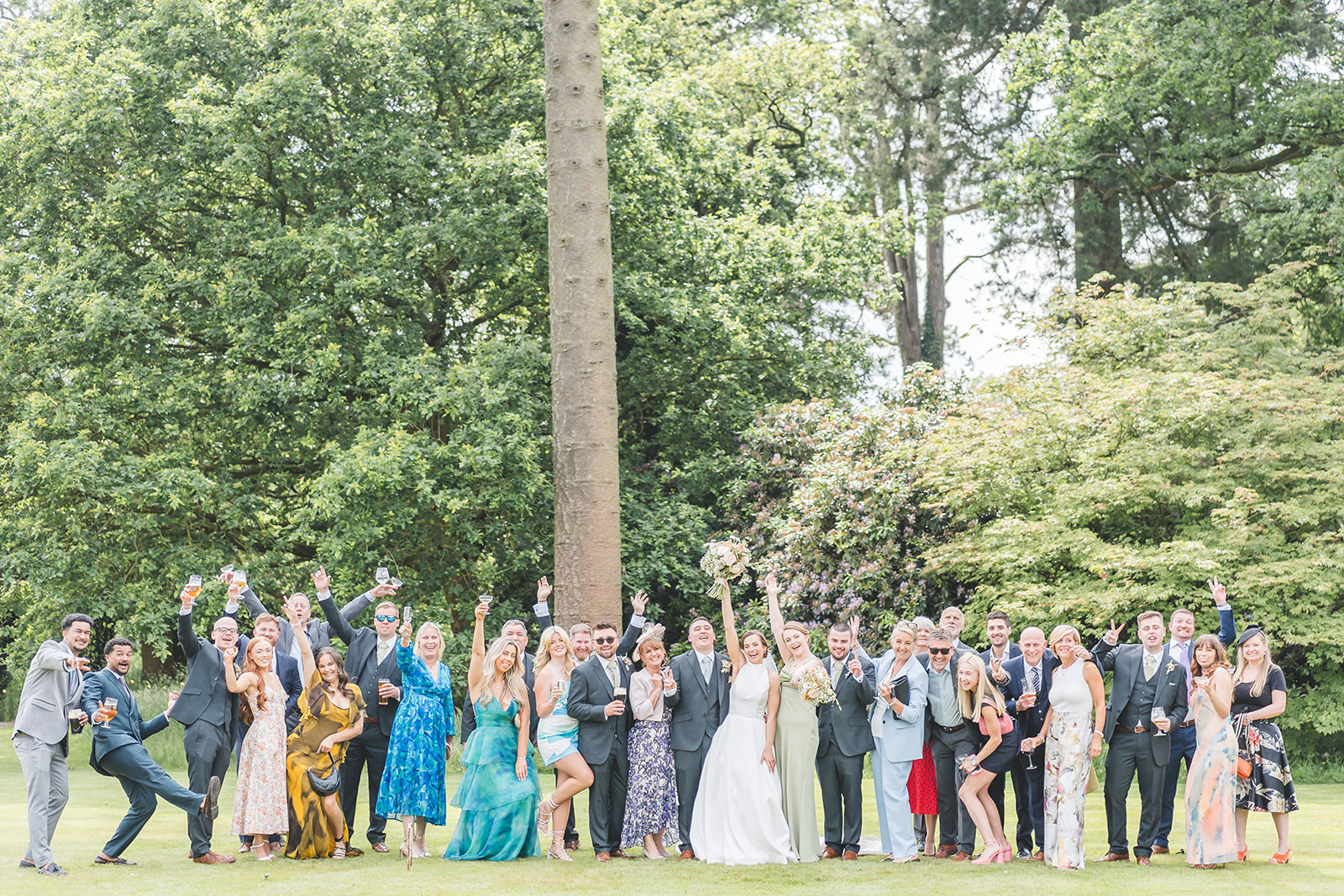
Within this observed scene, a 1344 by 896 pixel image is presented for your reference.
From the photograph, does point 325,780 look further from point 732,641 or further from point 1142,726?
point 1142,726

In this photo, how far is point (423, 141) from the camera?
18750mm

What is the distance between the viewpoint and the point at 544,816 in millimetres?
10258

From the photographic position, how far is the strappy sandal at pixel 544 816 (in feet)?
31.5

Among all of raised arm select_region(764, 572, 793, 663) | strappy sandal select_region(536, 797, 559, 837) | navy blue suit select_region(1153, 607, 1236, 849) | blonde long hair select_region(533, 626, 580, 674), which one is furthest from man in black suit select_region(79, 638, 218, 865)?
navy blue suit select_region(1153, 607, 1236, 849)

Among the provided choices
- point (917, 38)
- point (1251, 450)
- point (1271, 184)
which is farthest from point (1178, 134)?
point (1251, 450)

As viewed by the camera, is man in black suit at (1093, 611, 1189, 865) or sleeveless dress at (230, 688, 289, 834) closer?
man in black suit at (1093, 611, 1189, 865)

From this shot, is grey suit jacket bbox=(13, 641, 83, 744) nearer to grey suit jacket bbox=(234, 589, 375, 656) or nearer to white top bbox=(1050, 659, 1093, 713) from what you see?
grey suit jacket bbox=(234, 589, 375, 656)

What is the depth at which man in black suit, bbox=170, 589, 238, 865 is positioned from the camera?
9477 mm

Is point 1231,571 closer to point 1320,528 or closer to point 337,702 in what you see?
point 1320,528

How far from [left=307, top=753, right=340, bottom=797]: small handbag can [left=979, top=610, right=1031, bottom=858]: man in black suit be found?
481 cm

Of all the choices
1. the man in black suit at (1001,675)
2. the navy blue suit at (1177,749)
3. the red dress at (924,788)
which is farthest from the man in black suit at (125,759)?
the navy blue suit at (1177,749)

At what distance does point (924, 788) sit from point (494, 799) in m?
3.19

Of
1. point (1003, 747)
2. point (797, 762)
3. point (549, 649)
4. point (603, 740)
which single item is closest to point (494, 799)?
point (603, 740)

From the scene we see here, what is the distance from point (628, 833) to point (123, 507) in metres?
10.8
